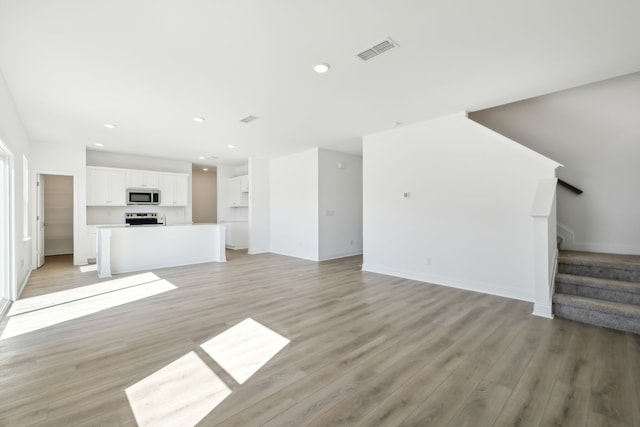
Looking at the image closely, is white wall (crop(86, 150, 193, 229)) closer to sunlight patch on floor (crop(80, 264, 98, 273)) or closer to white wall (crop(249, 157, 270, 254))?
sunlight patch on floor (crop(80, 264, 98, 273))

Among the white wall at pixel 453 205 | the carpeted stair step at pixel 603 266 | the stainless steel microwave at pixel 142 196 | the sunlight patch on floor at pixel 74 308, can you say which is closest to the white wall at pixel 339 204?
the white wall at pixel 453 205

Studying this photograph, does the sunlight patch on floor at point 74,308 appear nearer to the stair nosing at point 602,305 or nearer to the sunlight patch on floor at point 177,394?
the sunlight patch on floor at point 177,394

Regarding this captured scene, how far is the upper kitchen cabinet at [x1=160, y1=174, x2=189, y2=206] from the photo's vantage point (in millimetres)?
7711

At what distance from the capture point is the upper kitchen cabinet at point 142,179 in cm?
719

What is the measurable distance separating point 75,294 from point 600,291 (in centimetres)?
684

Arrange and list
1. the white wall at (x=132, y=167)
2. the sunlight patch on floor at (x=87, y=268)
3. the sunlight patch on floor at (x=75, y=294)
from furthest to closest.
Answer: the white wall at (x=132, y=167) → the sunlight patch on floor at (x=87, y=268) → the sunlight patch on floor at (x=75, y=294)

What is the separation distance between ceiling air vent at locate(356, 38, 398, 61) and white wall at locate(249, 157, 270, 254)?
5.56m

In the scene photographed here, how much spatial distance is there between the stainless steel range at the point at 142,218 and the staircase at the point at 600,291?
8.48 meters

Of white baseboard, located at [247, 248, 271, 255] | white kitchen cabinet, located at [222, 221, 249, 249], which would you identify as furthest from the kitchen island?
white kitchen cabinet, located at [222, 221, 249, 249]

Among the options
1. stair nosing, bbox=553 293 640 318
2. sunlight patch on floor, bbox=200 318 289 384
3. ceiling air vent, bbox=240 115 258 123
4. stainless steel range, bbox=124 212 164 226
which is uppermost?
ceiling air vent, bbox=240 115 258 123

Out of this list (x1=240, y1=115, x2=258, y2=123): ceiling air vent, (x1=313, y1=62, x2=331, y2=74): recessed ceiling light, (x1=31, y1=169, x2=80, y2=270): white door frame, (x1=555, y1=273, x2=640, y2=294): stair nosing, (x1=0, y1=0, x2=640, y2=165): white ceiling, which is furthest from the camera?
(x1=31, y1=169, x2=80, y2=270): white door frame

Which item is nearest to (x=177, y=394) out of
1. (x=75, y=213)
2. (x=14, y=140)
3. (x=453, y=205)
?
(x=453, y=205)

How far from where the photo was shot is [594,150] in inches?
Result: 166

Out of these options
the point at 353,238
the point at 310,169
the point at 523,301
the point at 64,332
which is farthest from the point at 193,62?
the point at 353,238
